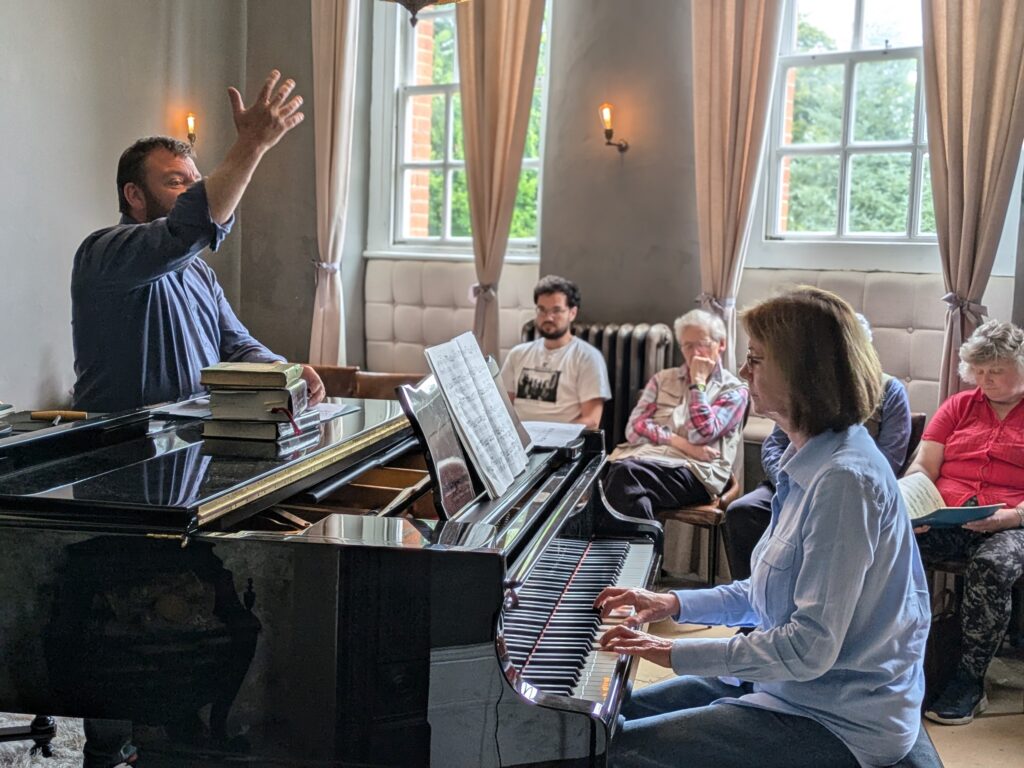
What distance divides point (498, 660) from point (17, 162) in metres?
3.90

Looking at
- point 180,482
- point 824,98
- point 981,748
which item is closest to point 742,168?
point 824,98

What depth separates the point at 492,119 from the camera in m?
5.57

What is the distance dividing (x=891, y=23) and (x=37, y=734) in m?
4.39

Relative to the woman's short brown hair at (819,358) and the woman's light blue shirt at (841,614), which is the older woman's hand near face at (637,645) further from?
the woman's short brown hair at (819,358)

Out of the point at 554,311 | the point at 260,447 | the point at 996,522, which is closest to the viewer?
the point at 260,447

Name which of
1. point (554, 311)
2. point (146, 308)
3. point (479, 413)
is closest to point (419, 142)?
point (554, 311)

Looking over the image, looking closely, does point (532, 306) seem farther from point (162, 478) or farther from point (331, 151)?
point (162, 478)

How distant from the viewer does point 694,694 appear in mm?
2094

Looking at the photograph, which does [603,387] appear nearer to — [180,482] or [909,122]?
[909,122]

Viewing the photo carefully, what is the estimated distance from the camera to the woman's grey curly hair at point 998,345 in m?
3.62

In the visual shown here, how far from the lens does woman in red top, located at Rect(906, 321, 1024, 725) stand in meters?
3.37

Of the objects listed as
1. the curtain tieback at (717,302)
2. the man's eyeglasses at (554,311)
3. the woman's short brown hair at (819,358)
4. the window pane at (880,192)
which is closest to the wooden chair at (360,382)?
the man's eyeglasses at (554,311)

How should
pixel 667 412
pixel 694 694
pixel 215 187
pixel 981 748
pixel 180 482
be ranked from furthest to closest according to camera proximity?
pixel 667 412, pixel 981 748, pixel 215 187, pixel 694 694, pixel 180 482

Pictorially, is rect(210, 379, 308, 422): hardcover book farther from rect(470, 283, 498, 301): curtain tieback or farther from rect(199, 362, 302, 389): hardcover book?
rect(470, 283, 498, 301): curtain tieback
